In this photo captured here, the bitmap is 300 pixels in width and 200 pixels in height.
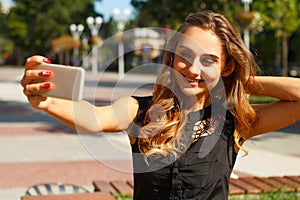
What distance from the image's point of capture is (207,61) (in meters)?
1.88

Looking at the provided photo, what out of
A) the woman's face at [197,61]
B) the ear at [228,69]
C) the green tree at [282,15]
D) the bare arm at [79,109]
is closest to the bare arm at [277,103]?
the ear at [228,69]

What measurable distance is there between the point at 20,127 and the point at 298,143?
224 inches

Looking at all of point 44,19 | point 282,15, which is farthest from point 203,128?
point 44,19

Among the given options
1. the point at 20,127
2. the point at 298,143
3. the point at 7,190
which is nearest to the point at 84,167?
the point at 7,190

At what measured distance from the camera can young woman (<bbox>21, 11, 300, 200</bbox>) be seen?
6.16ft

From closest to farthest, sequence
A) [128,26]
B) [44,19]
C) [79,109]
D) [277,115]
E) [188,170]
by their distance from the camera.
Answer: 1. [79,109]
2. [188,170]
3. [277,115]
4. [128,26]
5. [44,19]

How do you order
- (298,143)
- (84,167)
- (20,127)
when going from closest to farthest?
1. (84,167)
2. (298,143)
3. (20,127)

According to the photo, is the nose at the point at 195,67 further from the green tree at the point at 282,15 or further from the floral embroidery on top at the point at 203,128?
the green tree at the point at 282,15

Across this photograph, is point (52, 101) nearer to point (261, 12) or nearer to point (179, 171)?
point (179, 171)

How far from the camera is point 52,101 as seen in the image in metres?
1.54

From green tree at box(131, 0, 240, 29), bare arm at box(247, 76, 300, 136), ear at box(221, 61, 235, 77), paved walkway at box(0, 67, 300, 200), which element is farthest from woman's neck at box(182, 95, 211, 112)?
green tree at box(131, 0, 240, 29)

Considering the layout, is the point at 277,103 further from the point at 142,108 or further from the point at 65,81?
the point at 65,81

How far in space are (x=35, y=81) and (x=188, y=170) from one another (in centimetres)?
75

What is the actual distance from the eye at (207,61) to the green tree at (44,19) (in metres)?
67.9
